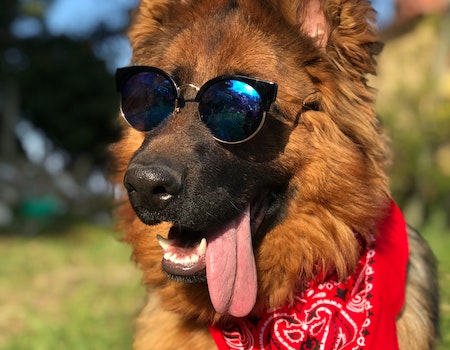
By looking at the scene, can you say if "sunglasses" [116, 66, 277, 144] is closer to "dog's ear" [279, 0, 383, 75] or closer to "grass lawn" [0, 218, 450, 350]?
"dog's ear" [279, 0, 383, 75]

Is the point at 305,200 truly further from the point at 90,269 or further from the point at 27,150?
the point at 27,150

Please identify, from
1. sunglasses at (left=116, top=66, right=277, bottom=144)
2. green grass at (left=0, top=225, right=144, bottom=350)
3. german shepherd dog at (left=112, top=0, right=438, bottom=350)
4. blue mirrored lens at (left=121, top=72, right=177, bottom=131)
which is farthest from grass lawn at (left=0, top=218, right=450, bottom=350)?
sunglasses at (left=116, top=66, right=277, bottom=144)

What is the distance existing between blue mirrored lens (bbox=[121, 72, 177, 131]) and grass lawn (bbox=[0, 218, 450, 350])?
91.2 inches

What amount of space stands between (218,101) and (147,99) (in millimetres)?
467

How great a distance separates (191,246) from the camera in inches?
127

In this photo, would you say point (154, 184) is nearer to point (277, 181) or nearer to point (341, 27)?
point (277, 181)

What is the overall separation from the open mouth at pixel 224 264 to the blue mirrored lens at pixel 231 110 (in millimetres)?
411

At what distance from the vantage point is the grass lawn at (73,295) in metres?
5.09

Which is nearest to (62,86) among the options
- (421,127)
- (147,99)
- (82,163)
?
(82,163)

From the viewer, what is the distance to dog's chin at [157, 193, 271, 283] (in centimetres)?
307

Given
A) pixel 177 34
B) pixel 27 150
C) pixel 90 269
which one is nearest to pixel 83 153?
pixel 27 150

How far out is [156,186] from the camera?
2.81 meters

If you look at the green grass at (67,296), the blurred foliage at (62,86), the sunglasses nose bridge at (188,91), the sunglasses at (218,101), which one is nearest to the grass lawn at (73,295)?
the green grass at (67,296)

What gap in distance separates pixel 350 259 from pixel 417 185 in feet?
24.7
